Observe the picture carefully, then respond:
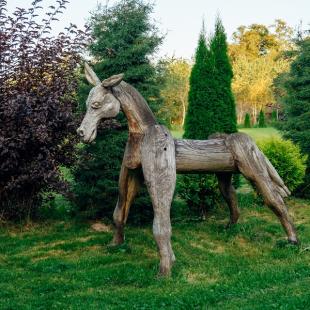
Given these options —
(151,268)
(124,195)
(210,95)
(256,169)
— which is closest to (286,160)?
(210,95)

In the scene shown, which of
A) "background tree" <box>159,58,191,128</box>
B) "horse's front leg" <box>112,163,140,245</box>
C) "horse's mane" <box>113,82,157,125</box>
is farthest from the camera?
"background tree" <box>159,58,191,128</box>

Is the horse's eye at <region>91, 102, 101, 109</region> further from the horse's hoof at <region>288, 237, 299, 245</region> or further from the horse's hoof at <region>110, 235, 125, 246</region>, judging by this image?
the horse's hoof at <region>288, 237, 299, 245</region>

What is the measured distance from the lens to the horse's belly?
259 inches

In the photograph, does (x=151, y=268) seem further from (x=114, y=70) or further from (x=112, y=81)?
(x=114, y=70)

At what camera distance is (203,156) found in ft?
22.1

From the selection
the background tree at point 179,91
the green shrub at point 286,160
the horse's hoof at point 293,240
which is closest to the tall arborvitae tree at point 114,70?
the horse's hoof at point 293,240

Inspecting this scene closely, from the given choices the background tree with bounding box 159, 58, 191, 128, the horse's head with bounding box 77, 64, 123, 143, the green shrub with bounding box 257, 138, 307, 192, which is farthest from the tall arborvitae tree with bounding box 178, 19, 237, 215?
the background tree with bounding box 159, 58, 191, 128

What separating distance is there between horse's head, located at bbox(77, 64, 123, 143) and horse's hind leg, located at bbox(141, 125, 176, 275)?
24.3 inches

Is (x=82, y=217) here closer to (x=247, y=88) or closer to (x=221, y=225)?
(x=221, y=225)

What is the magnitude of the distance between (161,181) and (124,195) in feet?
3.81

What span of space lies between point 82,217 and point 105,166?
47.0 inches

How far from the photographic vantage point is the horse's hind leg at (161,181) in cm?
586

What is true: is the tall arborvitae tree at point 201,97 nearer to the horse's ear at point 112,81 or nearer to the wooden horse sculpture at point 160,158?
the wooden horse sculpture at point 160,158

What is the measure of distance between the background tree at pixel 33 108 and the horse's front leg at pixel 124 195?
1.24 metres
